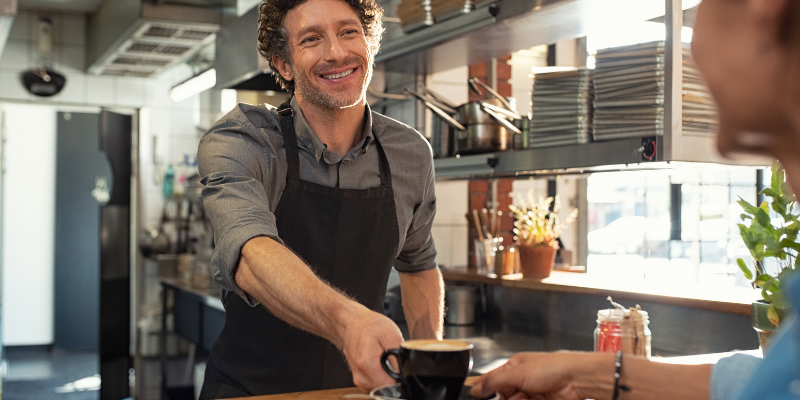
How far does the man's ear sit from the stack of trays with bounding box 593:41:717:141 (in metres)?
0.90

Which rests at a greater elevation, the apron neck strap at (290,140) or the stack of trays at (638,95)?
the stack of trays at (638,95)

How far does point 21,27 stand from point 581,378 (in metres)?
6.84

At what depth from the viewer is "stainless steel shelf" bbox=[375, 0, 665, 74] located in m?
2.17

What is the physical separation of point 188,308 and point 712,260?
445 centimetres

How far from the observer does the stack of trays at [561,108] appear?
221 cm

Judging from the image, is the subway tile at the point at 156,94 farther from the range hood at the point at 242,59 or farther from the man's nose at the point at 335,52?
the man's nose at the point at 335,52

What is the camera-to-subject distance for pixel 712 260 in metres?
6.55

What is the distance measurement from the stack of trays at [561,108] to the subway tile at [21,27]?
5682mm

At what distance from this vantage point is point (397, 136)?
1752mm

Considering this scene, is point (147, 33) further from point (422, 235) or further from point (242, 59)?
point (422, 235)

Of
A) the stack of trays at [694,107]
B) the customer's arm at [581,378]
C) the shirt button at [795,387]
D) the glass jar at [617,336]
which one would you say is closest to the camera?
the shirt button at [795,387]

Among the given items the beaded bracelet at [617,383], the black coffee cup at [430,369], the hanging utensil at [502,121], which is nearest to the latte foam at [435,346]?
the black coffee cup at [430,369]

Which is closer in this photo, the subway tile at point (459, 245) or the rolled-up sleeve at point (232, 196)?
the rolled-up sleeve at point (232, 196)

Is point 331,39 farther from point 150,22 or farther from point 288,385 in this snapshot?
point 150,22
